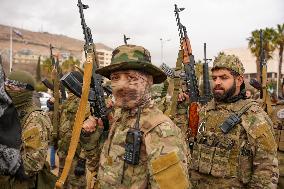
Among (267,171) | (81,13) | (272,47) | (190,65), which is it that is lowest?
(267,171)

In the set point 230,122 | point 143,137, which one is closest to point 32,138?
point 143,137

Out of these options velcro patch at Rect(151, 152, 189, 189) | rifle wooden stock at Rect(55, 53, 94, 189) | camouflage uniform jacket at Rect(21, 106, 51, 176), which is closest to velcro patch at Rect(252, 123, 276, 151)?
velcro patch at Rect(151, 152, 189, 189)

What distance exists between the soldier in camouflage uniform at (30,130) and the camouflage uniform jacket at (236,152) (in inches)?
69.6

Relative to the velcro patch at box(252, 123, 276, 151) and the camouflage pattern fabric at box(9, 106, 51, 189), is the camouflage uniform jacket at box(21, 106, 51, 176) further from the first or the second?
the velcro patch at box(252, 123, 276, 151)

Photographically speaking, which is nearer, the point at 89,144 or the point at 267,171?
the point at 89,144

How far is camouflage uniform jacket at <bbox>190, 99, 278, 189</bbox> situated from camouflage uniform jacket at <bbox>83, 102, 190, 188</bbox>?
1445 mm

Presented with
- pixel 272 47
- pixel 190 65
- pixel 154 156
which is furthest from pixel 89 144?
pixel 272 47

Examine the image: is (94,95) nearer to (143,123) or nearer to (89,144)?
(89,144)

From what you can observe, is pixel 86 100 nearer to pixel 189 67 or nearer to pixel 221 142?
pixel 221 142

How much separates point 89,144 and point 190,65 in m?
3.28

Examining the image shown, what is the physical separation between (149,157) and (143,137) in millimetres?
180

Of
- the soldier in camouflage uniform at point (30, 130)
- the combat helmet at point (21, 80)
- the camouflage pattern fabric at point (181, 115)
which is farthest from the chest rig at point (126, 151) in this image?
the camouflage pattern fabric at point (181, 115)

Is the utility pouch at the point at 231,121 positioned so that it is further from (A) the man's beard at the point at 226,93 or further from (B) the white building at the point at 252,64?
(B) the white building at the point at 252,64

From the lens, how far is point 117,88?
2.78 metres
